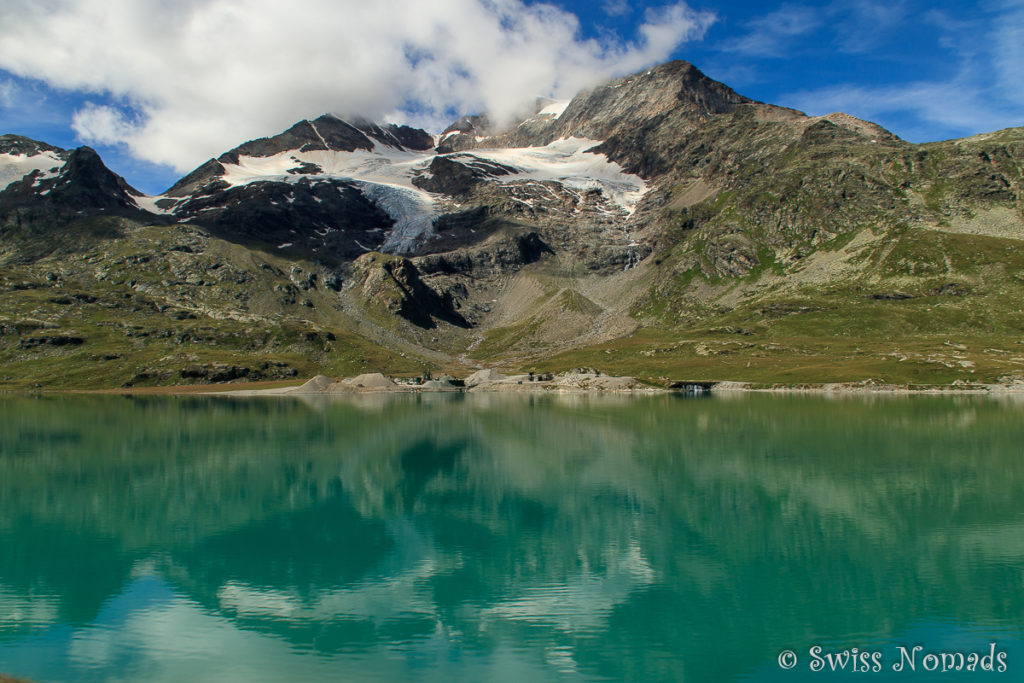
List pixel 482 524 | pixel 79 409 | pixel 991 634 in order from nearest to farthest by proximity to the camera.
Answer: pixel 991 634 < pixel 482 524 < pixel 79 409

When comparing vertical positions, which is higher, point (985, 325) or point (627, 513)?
point (985, 325)

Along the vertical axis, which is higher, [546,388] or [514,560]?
[514,560]

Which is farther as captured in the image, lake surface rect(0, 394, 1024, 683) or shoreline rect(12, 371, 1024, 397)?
shoreline rect(12, 371, 1024, 397)

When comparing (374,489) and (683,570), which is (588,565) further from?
(374,489)

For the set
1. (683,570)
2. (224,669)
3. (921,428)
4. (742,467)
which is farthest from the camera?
(921,428)

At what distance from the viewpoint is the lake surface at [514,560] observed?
21203 millimetres

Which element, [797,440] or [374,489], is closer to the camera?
[374,489]

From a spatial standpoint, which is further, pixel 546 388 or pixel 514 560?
pixel 546 388

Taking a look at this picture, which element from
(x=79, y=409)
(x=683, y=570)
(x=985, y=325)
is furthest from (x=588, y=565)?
(x=985, y=325)

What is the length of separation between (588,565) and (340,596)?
38.9 feet

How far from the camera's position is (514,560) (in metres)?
31.2

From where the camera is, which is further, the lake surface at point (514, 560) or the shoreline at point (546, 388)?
the shoreline at point (546, 388)

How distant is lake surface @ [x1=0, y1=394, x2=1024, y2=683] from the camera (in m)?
21.2

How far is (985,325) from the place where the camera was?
188 meters
